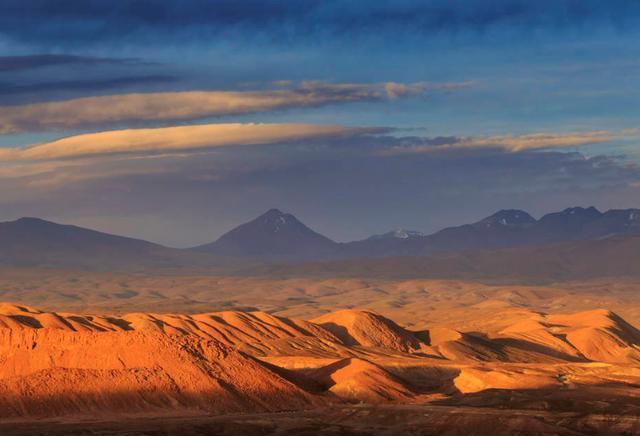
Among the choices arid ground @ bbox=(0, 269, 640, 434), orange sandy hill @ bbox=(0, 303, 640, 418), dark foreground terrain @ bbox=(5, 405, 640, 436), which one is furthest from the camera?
orange sandy hill @ bbox=(0, 303, 640, 418)

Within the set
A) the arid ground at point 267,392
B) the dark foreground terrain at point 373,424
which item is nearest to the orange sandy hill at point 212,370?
the arid ground at point 267,392

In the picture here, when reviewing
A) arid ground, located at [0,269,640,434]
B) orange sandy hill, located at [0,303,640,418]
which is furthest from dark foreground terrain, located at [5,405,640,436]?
orange sandy hill, located at [0,303,640,418]

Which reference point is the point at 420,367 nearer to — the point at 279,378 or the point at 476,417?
the point at 279,378

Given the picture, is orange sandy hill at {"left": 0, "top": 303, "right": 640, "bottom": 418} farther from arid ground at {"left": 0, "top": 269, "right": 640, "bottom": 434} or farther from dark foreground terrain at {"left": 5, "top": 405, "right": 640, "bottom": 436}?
dark foreground terrain at {"left": 5, "top": 405, "right": 640, "bottom": 436}

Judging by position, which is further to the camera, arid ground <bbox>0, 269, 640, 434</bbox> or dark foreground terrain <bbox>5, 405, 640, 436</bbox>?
arid ground <bbox>0, 269, 640, 434</bbox>

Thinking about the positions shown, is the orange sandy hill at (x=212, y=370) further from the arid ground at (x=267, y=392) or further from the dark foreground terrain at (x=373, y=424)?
the dark foreground terrain at (x=373, y=424)

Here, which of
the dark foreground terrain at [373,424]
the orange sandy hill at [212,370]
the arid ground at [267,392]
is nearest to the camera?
the dark foreground terrain at [373,424]

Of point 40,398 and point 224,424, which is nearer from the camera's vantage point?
point 224,424

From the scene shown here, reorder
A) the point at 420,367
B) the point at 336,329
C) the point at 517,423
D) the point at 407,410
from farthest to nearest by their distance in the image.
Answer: the point at 336,329 < the point at 420,367 < the point at 407,410 < the point at 517,423

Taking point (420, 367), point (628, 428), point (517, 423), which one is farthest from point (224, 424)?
point (420, 367)
